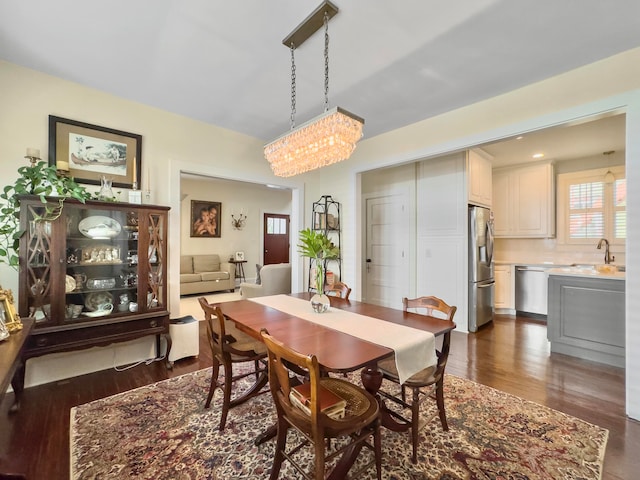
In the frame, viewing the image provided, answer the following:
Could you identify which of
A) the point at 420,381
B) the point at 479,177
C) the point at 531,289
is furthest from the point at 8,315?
the point at 531,289

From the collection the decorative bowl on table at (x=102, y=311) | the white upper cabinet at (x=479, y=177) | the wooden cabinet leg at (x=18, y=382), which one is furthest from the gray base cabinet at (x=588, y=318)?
the wooden cabinet leg at (x=18, y=382)

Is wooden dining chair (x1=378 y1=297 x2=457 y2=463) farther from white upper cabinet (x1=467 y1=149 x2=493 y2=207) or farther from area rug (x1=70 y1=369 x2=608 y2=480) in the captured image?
white upper cabinet (x1=467 y1=149 x2=493 y2=207)

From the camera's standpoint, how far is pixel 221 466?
1.60 meters

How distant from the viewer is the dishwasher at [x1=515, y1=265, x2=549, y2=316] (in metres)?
4.66

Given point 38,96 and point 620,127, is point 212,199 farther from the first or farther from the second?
point 620,127

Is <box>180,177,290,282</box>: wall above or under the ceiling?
under

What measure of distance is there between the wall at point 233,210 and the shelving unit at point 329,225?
330 centimetres

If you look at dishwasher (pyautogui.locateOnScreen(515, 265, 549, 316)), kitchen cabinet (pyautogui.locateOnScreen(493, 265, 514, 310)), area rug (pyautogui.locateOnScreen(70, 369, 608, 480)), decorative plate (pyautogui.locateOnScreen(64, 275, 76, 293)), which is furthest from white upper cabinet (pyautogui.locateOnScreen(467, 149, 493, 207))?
decorative plate (pyautogui.locateOnScreen(64, 275, 76, 293))

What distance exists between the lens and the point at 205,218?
7.44 metres

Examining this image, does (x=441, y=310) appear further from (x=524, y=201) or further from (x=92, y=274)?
(x=524, y=201)

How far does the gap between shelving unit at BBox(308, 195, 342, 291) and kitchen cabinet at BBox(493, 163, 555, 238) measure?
3083mm

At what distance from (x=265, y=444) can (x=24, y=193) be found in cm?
254

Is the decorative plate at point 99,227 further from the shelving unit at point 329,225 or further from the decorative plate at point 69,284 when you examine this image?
the shelving unit at point 329,225

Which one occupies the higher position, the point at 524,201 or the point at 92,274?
the point at 524,201
